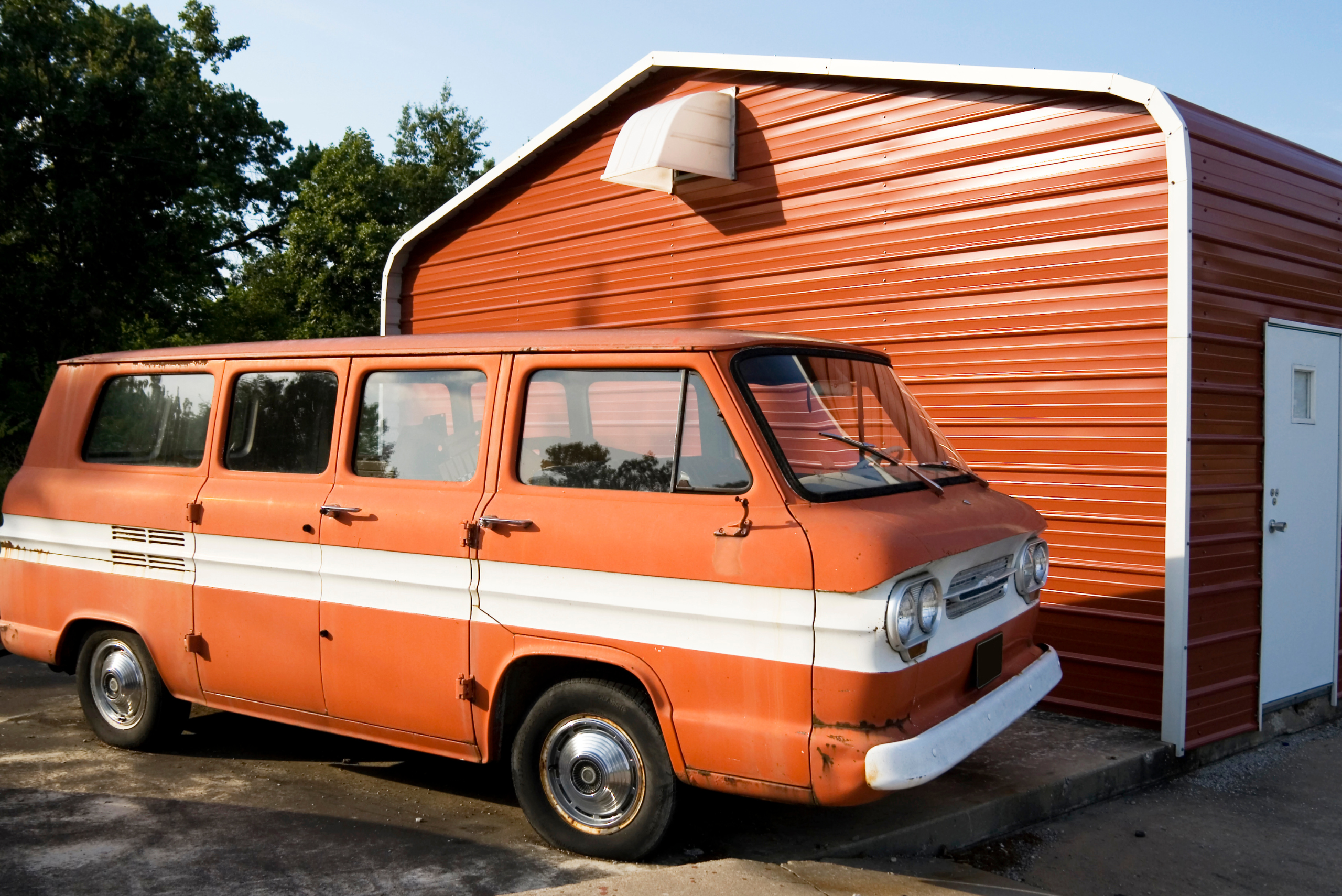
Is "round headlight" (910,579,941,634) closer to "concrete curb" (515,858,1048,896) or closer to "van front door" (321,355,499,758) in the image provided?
"concrete curb" (515,858,1048,896)

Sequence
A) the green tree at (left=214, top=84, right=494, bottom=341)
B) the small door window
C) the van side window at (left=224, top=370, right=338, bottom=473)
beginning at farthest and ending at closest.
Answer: the green tree at (left=214, top=84, right=494, bottom=341)
the small door window
the van side window at (left=224, top=370, right=338, bottom=473)

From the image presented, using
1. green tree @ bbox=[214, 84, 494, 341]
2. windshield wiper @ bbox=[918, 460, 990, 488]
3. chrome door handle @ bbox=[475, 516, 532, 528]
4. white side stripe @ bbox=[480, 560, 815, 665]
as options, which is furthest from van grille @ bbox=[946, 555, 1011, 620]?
green tree @ bbox=[214, 84, 494, 341]

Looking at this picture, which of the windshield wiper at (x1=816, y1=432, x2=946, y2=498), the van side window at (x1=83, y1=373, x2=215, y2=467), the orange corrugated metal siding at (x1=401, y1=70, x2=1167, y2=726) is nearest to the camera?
the windshield wiper at (x1=816, y1=432, x2=946, y2=498)

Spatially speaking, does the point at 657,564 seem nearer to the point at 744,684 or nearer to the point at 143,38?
the point at 744,684

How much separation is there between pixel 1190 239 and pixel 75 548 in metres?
6.17

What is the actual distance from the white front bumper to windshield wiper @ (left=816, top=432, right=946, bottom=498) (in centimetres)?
85

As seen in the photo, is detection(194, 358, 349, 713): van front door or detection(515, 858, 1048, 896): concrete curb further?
detection(194, 358, 349, 713): van front door

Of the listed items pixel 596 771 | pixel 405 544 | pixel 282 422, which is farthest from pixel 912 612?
pixel 282 422

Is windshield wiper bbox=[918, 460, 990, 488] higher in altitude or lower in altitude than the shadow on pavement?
higher

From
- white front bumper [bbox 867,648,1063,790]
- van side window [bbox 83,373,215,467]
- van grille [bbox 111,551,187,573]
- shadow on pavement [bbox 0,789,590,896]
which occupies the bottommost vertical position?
shadow on pavement [bbox 0,789,590,896]

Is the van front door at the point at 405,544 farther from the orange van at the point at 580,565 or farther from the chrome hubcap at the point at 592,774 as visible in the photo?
the chrome hubcap at the point at 592,774

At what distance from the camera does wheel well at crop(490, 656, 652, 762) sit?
14.2ft

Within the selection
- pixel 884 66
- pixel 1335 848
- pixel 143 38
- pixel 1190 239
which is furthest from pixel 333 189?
pixel 1335 848

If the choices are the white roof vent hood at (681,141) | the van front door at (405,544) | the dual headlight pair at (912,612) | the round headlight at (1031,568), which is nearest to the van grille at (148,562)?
the van front door at (405,544)
